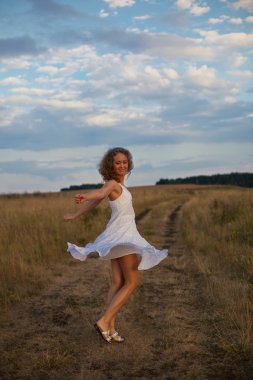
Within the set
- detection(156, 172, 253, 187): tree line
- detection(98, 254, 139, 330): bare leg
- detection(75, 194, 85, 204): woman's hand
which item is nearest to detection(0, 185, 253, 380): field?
detection(98, 254, 139, 330): bare leg

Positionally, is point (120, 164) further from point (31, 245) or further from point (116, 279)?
point (31, 245)

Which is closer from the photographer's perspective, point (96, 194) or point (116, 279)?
point (96, 194)

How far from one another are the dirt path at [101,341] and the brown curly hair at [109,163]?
173 centimetres

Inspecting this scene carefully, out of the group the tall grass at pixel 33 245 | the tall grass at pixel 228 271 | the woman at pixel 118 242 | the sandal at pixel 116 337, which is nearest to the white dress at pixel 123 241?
the woman at pixel 118 242

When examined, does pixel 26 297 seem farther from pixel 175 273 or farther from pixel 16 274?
pixel 175 273

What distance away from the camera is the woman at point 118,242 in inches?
182

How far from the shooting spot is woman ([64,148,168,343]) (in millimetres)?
4621

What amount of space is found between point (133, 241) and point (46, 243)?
5926mm

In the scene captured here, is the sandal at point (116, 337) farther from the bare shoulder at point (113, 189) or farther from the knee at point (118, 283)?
the bare shoulder at point (113, 189)

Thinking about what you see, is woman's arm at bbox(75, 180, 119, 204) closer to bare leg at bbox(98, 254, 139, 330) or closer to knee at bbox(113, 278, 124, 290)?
bare leg at bbox(98, 254, 139, 330)

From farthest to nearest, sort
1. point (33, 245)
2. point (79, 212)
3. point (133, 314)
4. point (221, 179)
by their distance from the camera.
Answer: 1. point (221, 179)
2. point (33, 245)
3. point (133, 314)
4. point (79, 212)

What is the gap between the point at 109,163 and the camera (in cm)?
477

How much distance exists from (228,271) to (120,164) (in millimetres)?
3965

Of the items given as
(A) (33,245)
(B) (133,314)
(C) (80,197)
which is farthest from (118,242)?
(A) (33,245)
